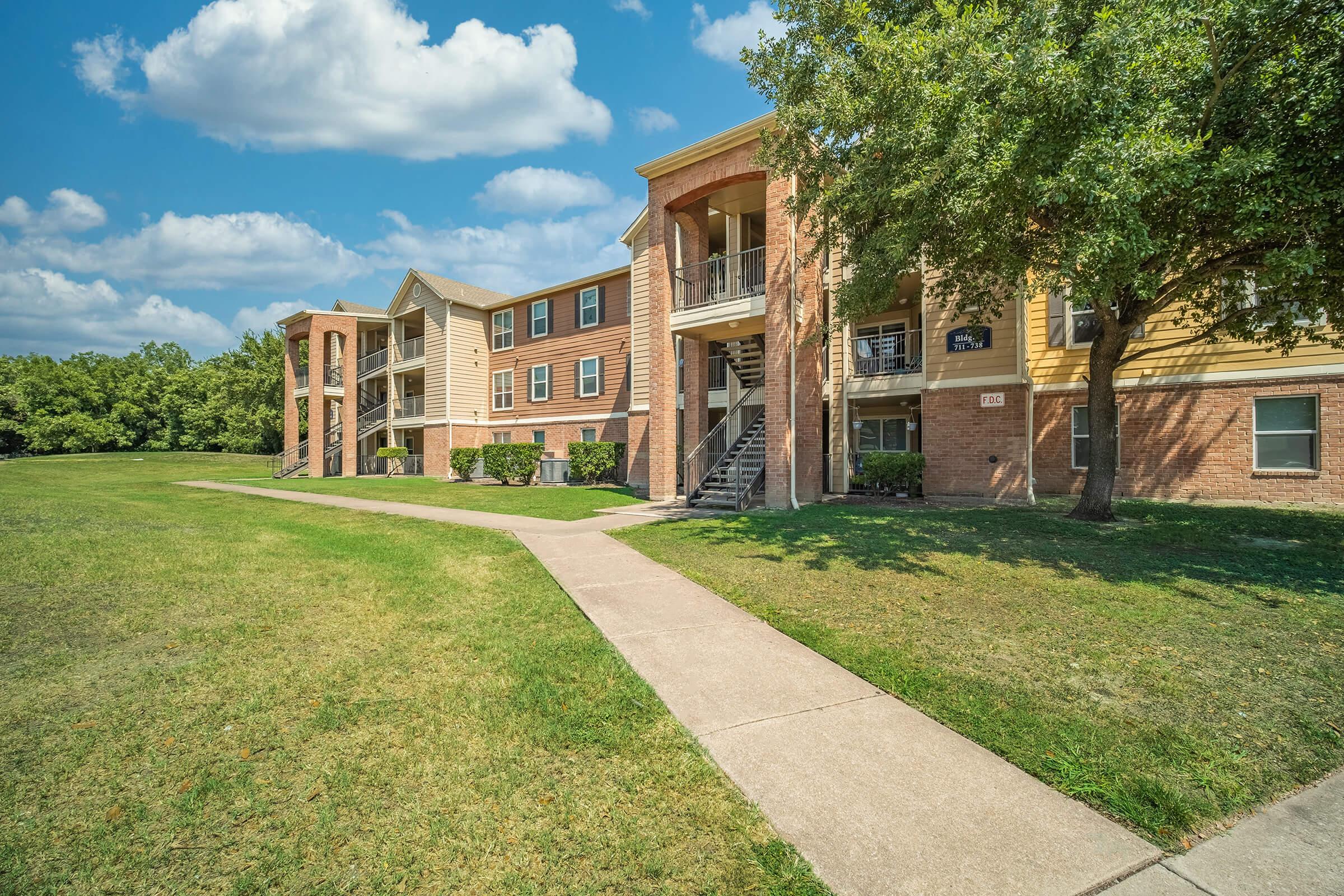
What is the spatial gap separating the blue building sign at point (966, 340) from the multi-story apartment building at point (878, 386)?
0.04 metres

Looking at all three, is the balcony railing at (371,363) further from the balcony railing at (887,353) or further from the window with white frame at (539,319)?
the balcony railing at (887,353)

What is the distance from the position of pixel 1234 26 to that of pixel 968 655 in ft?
28.1

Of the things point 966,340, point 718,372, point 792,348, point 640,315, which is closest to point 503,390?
point 640,315

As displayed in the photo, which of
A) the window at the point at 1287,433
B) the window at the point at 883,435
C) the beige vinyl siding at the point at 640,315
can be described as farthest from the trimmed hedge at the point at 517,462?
the window at the point at 1287,433

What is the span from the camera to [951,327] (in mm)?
14930

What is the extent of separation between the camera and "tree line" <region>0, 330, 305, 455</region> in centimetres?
4303

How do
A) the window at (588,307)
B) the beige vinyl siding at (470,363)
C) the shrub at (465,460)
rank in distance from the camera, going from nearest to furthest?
the window at (588,307)
the shrub at (465,460)
the beige vinyl siding at (470,363)

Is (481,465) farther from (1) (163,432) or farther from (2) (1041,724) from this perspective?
(1) (163,432)

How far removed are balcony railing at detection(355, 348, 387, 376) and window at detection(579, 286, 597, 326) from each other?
12940 mm

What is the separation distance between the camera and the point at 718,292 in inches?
572

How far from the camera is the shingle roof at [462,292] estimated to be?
25.6 meters

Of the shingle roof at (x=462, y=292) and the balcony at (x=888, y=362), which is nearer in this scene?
the balcony at (x=888, y=362)

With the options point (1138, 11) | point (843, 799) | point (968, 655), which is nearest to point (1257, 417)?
point (1138, 11)

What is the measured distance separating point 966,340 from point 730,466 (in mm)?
6734
